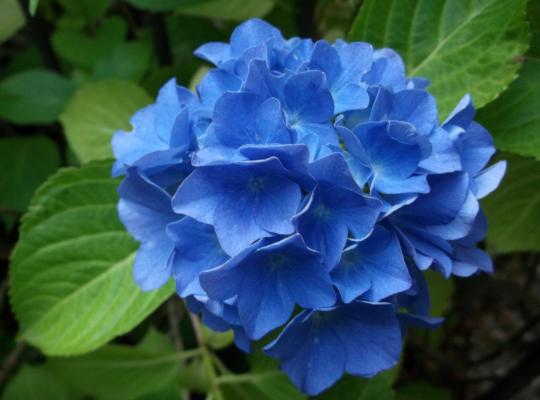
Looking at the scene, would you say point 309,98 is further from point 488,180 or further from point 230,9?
point 230,9

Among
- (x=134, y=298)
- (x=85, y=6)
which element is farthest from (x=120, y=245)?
(x=85, y=6)

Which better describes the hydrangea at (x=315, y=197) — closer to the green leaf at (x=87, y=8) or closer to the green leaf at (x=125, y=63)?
the green leaf at (x=125, y=63)

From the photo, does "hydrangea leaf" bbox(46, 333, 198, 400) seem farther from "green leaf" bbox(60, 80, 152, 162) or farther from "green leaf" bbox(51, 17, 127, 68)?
"green leaf" bbox(51, 17, 127, 68)

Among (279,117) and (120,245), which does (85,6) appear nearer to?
(120,245)

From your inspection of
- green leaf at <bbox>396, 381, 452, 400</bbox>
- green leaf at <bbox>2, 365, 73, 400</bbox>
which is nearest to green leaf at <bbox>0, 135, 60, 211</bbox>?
green leaf at <bbox>2, 365, 73, 400</bbox>

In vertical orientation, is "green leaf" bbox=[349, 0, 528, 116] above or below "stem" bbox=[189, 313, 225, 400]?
A: above

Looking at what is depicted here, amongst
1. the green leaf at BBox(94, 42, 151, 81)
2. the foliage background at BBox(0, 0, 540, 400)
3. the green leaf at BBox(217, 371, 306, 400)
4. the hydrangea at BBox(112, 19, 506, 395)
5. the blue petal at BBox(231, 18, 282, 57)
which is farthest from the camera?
the green leaf at BBox(94, 42, 151, 81)

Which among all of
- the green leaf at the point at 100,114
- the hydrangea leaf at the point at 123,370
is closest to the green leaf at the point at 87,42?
the green leaf at the point at 100,114
